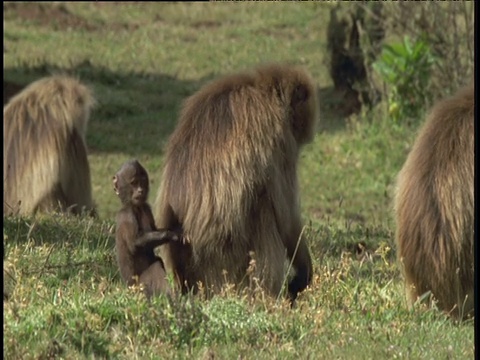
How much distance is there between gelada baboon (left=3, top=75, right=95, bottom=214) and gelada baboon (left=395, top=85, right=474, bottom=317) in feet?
13.8

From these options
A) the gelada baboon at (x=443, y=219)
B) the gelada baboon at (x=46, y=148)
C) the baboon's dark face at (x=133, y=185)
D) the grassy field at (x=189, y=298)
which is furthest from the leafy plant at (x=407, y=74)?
the baboon's dark face at (x=133, y=185)

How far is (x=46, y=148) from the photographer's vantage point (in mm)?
10148

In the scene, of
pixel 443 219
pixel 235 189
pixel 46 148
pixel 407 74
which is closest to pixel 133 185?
pixel 235 189

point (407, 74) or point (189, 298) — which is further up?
point (189, 298)

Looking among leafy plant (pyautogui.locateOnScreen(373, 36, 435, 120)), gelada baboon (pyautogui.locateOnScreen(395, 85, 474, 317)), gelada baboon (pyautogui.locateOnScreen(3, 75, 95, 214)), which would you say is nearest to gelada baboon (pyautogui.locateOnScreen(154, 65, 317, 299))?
gelada baboon (pyautogui.locateOnScreen(395, 85, 474, 317))

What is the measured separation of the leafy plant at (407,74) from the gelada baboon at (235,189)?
7.76 m

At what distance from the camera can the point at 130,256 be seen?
626cm

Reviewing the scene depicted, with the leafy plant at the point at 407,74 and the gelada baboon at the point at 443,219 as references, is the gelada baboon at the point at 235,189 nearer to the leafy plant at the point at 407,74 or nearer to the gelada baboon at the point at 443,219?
the gelada baboon at the point at 443,219

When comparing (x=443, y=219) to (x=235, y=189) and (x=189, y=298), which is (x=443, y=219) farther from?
(x=189, y=298)

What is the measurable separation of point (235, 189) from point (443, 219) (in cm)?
113

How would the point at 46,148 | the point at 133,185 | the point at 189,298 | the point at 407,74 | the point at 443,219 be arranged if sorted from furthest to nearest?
the point at 407,74 → the point at 46,148 → the point at 443,219 → the point at 133,185 → the point at 189,298

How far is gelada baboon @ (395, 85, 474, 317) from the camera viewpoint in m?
6.51

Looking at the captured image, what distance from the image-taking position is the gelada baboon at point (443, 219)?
21.4 ft

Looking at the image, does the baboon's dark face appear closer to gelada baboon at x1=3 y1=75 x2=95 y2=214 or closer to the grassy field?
the grassy field
